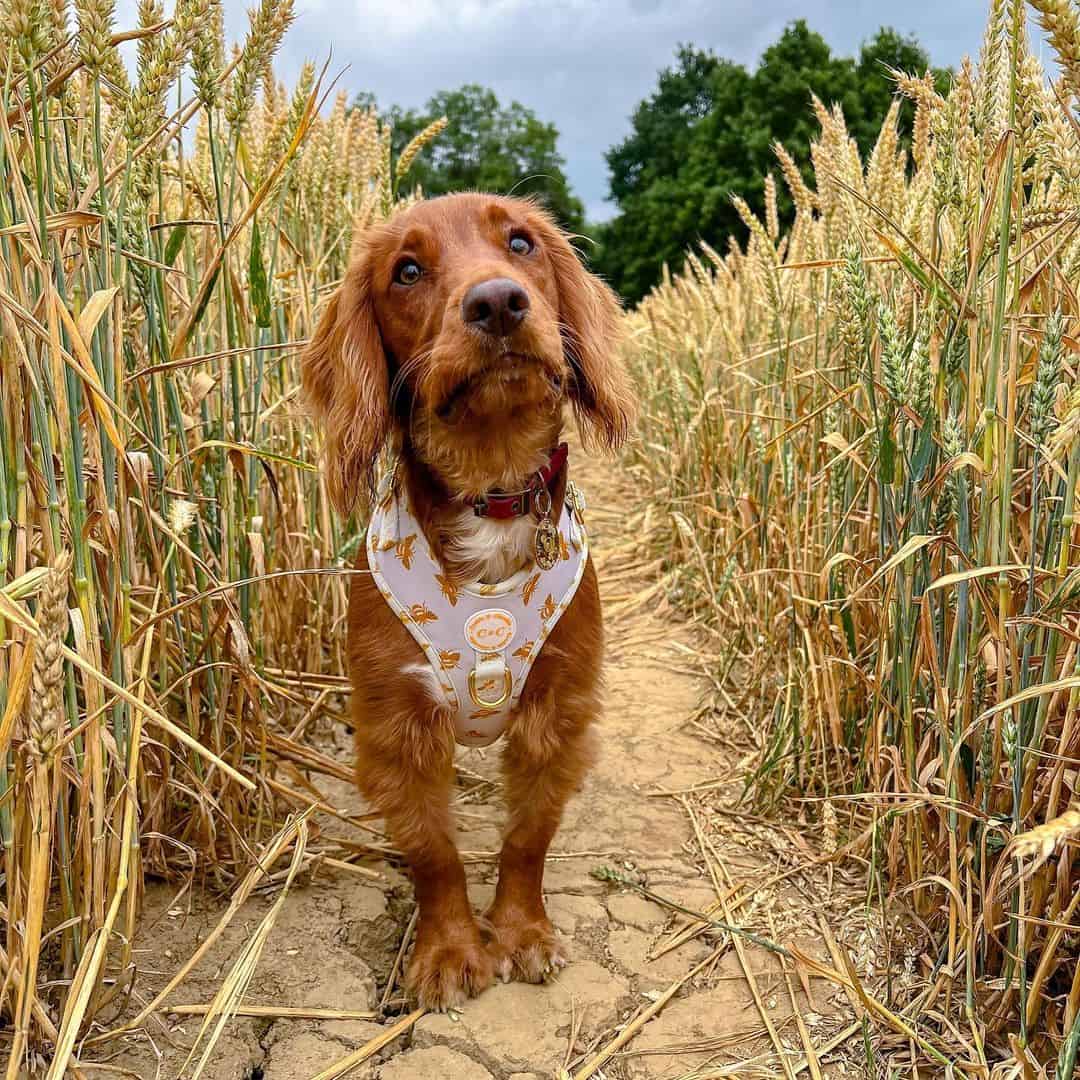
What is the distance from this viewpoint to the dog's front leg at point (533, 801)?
1.89 m

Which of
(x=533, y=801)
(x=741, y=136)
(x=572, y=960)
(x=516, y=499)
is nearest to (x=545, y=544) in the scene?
(x=516, y=499)

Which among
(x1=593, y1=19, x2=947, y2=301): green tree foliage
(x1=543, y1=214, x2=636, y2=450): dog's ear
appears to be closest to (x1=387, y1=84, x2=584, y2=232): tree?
(x1=593, y1=19, x2=947, y2=301): green tree foliage

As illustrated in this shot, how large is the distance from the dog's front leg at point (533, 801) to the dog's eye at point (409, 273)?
34.2 inches

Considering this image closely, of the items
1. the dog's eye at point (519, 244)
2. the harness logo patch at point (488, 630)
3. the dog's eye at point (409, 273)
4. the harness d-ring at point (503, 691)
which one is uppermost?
the dog's eye at point (519, 244)

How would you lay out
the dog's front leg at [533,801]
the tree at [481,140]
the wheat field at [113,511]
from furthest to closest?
the tree at [481,140] < the dog's front leg at [533,801] < the wheat field at [113,511]

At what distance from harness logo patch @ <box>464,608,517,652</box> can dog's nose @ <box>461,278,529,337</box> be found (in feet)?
1.76

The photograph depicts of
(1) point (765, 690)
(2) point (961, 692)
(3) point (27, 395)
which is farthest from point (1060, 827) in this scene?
(1) point (765, 690)

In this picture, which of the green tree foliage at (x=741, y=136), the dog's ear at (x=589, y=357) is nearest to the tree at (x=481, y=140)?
the green tree foliage at (x=741, y=136)

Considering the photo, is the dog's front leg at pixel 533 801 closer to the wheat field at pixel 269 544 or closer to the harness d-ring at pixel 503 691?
the harness d-ring at pixel 503 691

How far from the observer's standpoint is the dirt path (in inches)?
63.2

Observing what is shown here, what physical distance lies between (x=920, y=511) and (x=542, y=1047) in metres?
1.17

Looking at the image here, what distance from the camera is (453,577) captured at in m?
1.80

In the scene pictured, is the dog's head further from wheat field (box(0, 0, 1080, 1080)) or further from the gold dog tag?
wheat field (box(0, 0, 1080, 1080))

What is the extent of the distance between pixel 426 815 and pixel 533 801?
0.22 metres
